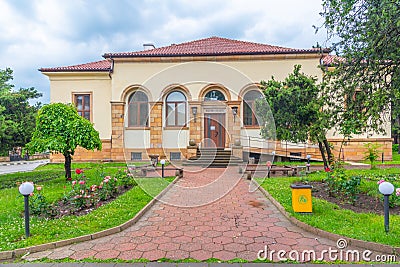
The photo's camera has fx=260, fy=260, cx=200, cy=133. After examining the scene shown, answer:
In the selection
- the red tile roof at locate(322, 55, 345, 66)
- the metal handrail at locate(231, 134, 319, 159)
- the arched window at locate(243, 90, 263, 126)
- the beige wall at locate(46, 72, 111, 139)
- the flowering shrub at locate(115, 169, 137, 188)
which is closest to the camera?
the red tile roof at locate(322, 55, 345, 66)

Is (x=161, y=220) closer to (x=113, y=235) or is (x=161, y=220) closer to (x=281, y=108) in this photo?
(x=113, y=235)

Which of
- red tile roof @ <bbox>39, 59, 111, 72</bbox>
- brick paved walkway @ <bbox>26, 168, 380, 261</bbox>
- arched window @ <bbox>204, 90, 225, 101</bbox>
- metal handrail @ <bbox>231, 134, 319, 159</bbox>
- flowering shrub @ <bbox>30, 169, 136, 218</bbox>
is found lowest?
brick paved walkway @ <bbox>26, 168, 380, 261</bbox>

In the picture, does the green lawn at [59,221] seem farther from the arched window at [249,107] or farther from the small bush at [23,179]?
the arched window at [249,107]

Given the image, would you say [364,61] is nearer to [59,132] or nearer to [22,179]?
[59,132]

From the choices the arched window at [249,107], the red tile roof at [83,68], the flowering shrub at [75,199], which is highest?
the red tile roof at [83,68]

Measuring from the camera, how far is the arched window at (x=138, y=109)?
1625 cm

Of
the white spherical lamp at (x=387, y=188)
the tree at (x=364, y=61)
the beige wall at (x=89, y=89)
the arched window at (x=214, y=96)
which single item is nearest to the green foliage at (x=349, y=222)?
the white spherical lamp at (x=387, y=188)

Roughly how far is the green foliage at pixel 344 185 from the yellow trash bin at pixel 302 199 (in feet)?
4.82

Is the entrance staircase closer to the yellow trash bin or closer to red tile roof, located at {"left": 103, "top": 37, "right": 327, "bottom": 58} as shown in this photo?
red tile roof, located at {"left": 103, "top": 37, "right": 327, "bottom": 58}

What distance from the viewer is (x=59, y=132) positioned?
855 centimetres

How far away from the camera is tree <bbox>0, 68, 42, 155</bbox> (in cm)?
1048

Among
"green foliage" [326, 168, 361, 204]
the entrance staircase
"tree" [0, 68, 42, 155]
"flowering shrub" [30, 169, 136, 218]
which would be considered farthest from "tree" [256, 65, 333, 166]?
"tree" [0, 68, 42, 155]

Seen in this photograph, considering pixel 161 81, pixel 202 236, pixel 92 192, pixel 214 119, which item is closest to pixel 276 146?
pixel 214 119

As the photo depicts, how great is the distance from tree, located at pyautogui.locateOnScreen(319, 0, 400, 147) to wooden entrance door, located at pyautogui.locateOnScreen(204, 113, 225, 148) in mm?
9659
